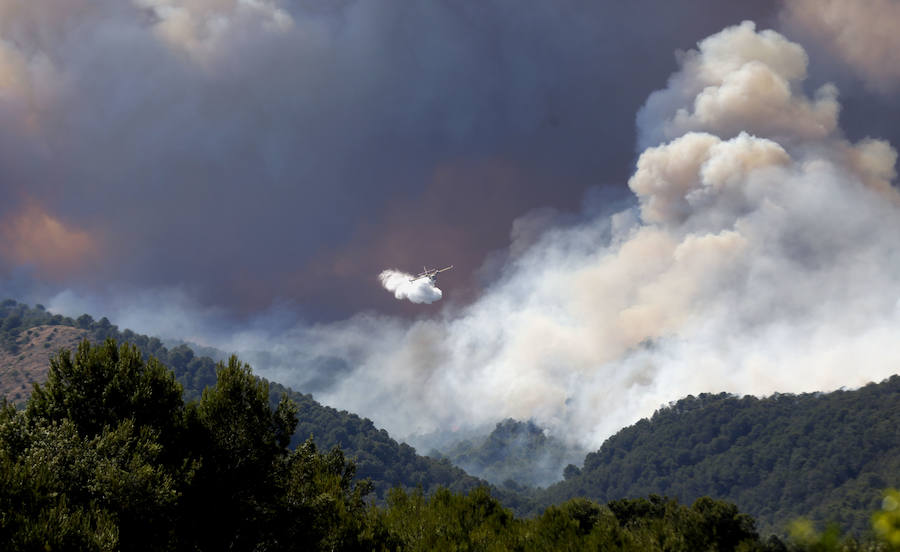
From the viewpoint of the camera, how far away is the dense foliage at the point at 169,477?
3091cm

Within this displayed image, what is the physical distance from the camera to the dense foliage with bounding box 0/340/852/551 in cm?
3091

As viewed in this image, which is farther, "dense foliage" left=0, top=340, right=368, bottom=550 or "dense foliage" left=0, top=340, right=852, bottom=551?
"dense foliage" left=0, top=340, right=852, bottom=551

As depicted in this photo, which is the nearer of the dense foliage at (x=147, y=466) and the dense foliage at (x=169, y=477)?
the dense foliage at (x=147, y=466)

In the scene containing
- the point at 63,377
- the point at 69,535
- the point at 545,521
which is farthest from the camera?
the point at 545,521

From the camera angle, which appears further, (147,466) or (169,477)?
(169,477)

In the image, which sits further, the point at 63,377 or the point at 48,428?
the point at 63,377

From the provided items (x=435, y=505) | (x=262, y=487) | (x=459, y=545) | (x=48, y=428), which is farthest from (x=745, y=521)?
(x=48, y=428)

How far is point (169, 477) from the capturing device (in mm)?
36312

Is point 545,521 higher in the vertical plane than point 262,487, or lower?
lower

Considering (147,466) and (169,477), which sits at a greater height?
(147,466)

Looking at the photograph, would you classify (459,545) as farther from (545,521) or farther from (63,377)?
(63,377)

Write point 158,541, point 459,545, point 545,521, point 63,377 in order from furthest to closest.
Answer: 1. point 545,521
2. point 459,545
3. point 63,377
4. point 158,541

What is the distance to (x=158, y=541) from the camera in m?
34.9

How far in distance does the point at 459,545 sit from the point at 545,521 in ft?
62.2
